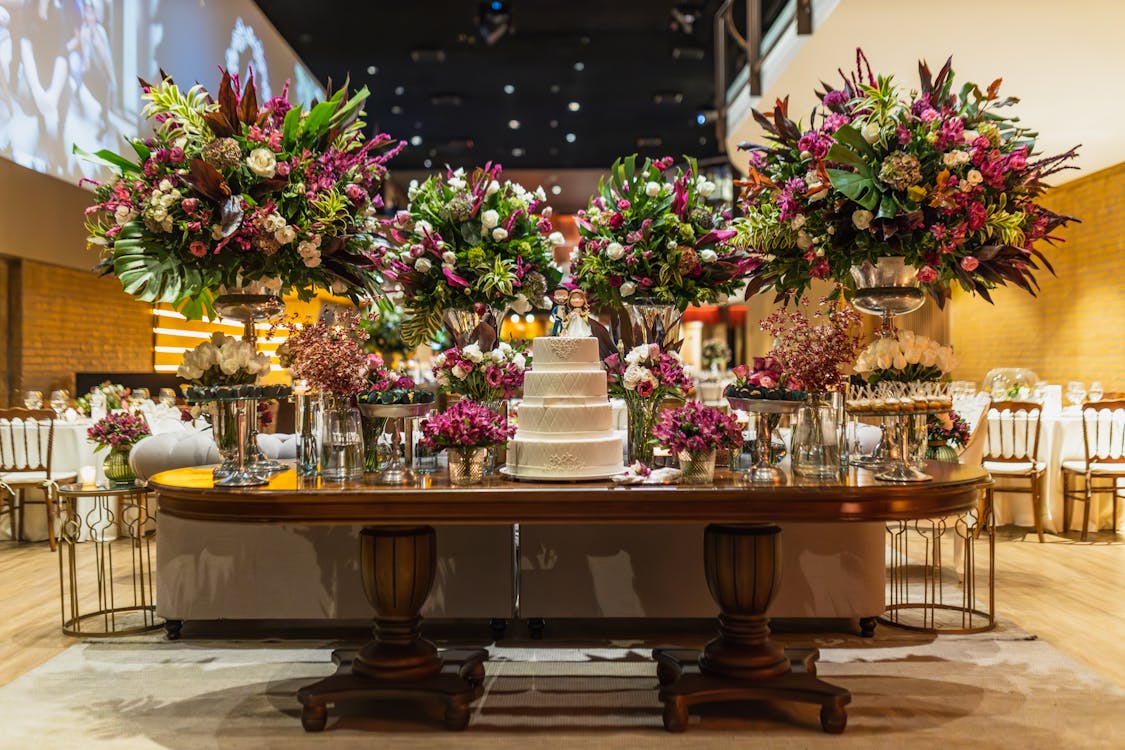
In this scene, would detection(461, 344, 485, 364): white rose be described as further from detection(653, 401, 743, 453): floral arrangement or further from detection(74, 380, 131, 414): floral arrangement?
detection(74, 380, 131, 414): floral arrangement

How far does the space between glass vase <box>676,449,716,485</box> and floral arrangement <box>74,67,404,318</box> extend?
1.45 meters

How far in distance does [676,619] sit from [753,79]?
554cm

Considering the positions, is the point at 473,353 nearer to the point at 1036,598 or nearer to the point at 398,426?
the point at 398,426

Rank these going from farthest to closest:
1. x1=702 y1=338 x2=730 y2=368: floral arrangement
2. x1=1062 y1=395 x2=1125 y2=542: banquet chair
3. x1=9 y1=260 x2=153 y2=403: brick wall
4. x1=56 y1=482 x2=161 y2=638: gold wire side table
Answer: x1=702 y1=338 x2=730 y2=368: floral arrangement → x1=9 y1=260 x2=153 y2=403: brick wall → x1=1062 y1=395 x2=1125 y2=542: banquet chair → x1=56 y1=482 x2=161 y2=638: gold wire side table

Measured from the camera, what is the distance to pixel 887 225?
310 cm

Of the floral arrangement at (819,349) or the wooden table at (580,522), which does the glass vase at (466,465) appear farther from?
the floral arrangement at (819,349)

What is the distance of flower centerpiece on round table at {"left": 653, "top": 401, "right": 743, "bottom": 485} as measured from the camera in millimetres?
3055

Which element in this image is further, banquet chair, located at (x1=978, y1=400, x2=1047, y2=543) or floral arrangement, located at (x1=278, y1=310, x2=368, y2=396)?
banquet chair, located at (x1=978, y1=400, x2=1047, y2=543)

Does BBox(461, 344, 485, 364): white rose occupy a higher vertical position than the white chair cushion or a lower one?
higher

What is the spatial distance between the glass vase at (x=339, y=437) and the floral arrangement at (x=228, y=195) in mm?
515

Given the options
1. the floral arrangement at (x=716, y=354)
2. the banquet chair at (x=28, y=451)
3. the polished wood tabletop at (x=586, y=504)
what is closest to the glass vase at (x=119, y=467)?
the banquet chair at (x=28, y=451)

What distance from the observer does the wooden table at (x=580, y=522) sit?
113 inches

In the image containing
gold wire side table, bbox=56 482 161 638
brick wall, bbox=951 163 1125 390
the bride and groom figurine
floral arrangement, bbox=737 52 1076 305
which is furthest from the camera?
brick wall, bbox=951 163 1125 390

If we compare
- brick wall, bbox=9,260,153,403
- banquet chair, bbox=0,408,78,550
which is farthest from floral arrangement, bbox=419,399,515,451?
brick wall, bbox=9,260,153,403
